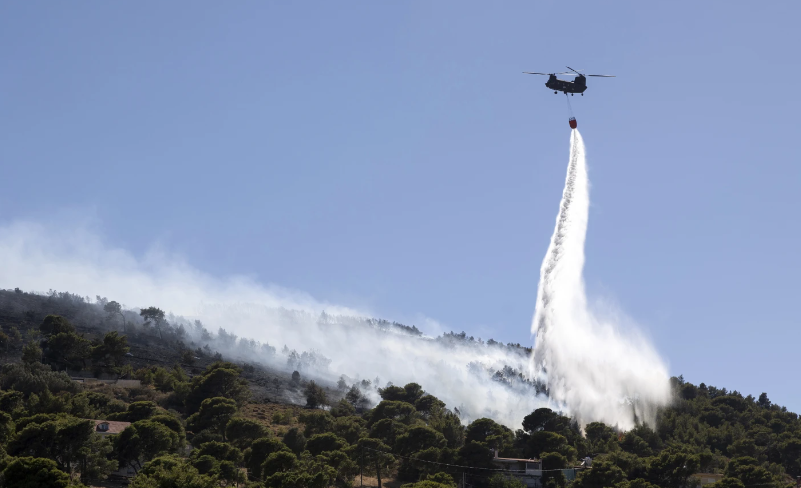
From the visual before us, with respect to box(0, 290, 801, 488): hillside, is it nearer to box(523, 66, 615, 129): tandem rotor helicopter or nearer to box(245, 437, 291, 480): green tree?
box(245, 437, 291, 480): green tree

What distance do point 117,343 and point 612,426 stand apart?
4453 inches

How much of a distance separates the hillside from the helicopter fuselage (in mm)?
55507

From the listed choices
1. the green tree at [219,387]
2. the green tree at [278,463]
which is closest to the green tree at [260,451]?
the green tree at [278,463]

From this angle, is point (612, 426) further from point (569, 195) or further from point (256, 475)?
point (256, 475)

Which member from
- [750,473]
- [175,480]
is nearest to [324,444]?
[175,480]

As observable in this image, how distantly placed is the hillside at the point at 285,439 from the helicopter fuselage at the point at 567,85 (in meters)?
55.5

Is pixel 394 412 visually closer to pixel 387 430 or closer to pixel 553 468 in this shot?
pixel 387 430

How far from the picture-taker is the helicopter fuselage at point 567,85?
111375 mm

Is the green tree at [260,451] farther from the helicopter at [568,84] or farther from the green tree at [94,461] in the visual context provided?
the helicopter at [568,84]

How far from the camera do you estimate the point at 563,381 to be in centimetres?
16538

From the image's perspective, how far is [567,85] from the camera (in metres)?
112

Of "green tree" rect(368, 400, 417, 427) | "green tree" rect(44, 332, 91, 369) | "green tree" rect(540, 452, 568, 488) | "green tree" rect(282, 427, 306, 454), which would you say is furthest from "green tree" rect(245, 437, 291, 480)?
"green tree" rect(44, 332, 91, 369)

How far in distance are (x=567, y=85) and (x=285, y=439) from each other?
68523 mm

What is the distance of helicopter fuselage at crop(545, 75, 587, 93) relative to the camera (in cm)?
11138
